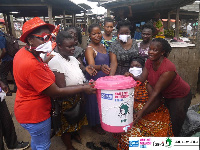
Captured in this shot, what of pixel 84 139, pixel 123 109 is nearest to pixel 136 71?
pixel 123 109

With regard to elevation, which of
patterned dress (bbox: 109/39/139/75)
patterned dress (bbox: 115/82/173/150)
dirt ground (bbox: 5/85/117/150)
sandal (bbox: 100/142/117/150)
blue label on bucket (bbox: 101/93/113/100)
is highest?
patterned dress (bbox: 109/39/139/75)

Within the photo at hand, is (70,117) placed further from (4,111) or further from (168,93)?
(168,93)

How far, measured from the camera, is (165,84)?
212 cm

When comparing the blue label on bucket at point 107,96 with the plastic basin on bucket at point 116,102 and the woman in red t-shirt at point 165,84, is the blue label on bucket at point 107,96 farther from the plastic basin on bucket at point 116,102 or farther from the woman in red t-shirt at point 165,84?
the woman in red t-shirt at point 165,84

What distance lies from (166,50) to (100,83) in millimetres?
1086

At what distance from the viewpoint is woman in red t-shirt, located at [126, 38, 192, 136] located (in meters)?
2.12

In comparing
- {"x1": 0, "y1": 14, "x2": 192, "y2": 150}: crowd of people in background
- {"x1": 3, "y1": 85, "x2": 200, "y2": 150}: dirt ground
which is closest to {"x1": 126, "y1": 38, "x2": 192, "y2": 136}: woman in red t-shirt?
{"x1": 0, "y1": 14, "x2": 192, "y2": 150}: crowd of people in background

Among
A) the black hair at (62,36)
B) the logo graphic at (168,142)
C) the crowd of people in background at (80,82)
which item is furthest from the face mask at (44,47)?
the logo graphic at (168,142)

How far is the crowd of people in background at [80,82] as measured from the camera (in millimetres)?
1689

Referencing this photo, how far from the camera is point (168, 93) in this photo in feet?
7.72

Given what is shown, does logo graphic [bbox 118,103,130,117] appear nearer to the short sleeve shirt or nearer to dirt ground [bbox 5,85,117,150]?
the short sleeve shirt

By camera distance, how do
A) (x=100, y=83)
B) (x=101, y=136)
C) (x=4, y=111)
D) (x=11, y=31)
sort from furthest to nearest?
1. (x=11, y=31)
2. (x=101, y=136)
3. (x=4, y=111)
4. (x=100, y=83)

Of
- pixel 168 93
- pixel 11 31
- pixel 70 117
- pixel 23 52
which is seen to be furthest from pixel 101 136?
pixel 11 31

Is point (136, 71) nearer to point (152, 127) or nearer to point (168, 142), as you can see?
point (152, 127)
